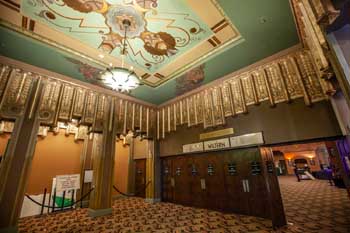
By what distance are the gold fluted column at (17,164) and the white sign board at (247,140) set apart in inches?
250

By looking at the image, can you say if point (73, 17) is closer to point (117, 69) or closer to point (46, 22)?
point (46, 22)

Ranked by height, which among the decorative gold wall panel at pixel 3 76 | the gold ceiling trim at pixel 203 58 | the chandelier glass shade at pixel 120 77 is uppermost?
the gold ceiling trim at pixel 203 58

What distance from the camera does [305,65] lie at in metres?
4.47

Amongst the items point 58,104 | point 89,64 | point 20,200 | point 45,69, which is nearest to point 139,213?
point 20,200

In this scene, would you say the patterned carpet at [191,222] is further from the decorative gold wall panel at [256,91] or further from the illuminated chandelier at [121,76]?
the illuminated chandelier at [121,76]

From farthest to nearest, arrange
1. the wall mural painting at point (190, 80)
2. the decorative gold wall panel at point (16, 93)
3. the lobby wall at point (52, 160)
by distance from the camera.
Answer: the lobby wall at point (52, 160), the wall mural painting at point (190, 80), the decorative gold wall panel at point (16, 93)

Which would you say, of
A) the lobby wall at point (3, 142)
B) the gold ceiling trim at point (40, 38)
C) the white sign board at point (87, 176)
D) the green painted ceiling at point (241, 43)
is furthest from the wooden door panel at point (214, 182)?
the lobby wall at point (3, 142)

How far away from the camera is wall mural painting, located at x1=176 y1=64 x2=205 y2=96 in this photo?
589cm

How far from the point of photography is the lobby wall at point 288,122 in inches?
161

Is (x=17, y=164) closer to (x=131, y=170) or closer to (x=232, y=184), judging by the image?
(x=131, y=170)

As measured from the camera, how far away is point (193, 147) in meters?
6.73

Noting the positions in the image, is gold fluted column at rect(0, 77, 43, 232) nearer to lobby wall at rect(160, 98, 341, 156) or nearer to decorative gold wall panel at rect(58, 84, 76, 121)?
decorative gold wall panel at rect(58, 84, 76, 121)

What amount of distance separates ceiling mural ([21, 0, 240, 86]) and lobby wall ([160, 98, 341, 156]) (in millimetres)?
2533

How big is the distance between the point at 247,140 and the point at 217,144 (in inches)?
43.5
